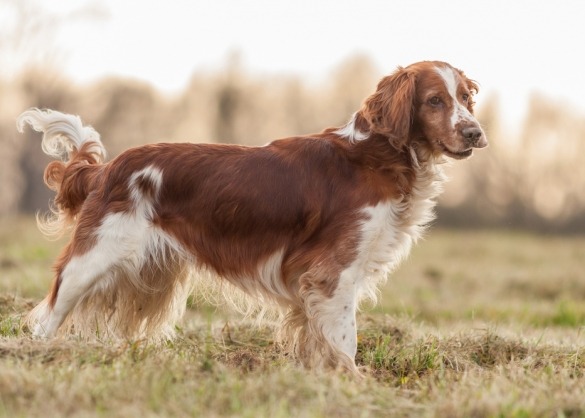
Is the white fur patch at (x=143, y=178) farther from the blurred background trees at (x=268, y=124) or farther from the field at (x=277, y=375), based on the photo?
Answer: the blurred background trees at (x=268, y=124)

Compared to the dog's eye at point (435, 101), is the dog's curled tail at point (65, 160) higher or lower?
lower

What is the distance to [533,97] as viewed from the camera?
73.4 feet

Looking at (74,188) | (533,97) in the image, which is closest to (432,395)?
(74,188)

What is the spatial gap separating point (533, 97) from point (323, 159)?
19.1 meters

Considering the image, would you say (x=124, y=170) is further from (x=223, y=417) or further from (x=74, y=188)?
(x=223, y=417)

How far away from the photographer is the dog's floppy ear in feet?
14.6

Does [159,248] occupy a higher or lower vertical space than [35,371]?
higher

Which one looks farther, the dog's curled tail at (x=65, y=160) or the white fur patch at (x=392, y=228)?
the dog's curled tail at (x=65, y=160)

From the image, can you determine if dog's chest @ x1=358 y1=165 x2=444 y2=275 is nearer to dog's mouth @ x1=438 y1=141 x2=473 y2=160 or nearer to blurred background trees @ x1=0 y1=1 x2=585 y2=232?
dog's mouth @ x1=438 y1=141 x2=473 y2=160

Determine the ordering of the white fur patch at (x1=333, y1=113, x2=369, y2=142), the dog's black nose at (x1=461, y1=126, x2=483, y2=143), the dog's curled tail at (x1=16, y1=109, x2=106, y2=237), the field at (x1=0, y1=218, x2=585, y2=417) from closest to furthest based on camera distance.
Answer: the field at (x1=0, y1=218, x2=585, y2=417)
the dog's black nose at (x1=461, y1=126, x2=483, y2=143)
the white fur patch at (x1=333, y1=113, x2=369, y2=142)
the dog's curled tail at (x1=16, y1=109, x2=106, y2=237)

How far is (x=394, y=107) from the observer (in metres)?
4.49

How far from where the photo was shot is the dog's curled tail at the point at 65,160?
4.76m

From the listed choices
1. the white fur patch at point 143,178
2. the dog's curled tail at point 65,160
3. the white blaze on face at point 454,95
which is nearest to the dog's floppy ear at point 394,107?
the white blaze on face at point 454,95

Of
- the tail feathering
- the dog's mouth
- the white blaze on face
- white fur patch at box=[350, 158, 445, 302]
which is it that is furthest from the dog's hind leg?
the white blaze on face
